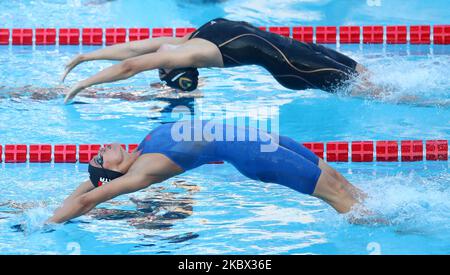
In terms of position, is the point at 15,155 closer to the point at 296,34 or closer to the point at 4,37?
the point at 4,37

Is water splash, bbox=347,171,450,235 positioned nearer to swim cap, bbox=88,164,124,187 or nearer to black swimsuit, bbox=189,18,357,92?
black swimsuit, bbox=189,18,357,92

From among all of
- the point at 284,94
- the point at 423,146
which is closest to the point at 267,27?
the point at 284,94

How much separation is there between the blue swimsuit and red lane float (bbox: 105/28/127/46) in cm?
264

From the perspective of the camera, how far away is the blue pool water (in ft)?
16.0

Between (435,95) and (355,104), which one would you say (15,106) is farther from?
(435,95)

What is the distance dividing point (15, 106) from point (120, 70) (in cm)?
138

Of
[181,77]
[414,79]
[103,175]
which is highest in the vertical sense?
[181,77]

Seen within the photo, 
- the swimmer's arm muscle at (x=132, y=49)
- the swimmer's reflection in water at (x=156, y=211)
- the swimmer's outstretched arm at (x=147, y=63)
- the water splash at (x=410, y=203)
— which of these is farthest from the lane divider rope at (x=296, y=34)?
the swimmer's reflection in water at (x=156, y=211)

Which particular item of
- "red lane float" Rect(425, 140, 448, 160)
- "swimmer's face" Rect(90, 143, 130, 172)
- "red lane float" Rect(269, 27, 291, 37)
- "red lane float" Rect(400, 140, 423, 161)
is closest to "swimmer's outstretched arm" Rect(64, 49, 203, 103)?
"swimmer's face" Rect(90, 143, 130, 172)

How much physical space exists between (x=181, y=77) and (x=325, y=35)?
2.16 m

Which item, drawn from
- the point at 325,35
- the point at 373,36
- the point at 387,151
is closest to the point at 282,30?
→ the point at 325,35

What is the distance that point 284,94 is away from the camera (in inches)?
263

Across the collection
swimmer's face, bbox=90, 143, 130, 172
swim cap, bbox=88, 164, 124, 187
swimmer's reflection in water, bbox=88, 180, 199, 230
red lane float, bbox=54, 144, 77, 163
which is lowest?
swimmer's reflection in water, bbox=88, 180, 199, 230

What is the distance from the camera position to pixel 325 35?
737cm
